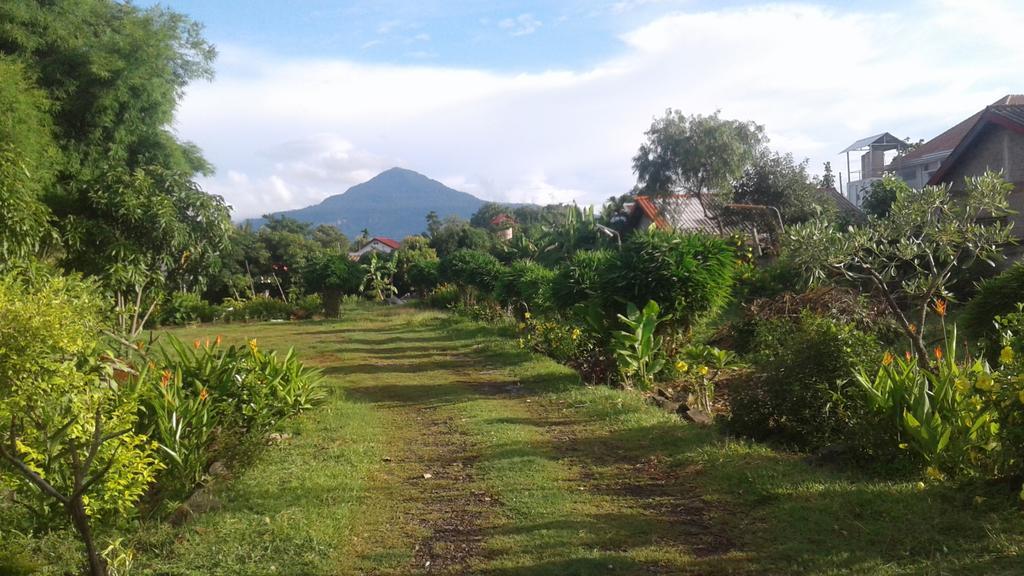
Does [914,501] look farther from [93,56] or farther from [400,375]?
[93,56]

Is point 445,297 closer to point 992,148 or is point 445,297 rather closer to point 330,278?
point 330,278

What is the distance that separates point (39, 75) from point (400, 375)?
6819mm

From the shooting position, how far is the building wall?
63.0ft

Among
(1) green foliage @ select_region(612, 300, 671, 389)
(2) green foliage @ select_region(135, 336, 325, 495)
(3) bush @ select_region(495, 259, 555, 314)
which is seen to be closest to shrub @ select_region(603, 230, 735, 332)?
(1) green foliage @ select_region(612, 300, 671, 389)

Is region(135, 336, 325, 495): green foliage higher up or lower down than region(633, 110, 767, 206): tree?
lower down

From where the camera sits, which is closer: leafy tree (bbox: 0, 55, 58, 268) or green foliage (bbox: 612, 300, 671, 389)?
leafy tree (bbox: 0, 55, 58, 268)

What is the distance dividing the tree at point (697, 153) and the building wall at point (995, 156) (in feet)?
39.3

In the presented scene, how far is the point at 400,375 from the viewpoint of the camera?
12.7m

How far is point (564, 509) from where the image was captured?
5.31m

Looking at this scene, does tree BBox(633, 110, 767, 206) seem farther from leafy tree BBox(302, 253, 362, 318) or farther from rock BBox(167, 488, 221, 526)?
rock BBox(167, 488, 221, 526)

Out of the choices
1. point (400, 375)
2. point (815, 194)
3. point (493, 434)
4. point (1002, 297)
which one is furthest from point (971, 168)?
point (493, 434)

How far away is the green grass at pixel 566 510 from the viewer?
4.32 metres

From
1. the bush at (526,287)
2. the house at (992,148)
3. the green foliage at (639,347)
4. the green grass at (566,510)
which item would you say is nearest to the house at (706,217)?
the house at (992,148)

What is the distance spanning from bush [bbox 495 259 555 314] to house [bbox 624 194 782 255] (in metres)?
7.56
